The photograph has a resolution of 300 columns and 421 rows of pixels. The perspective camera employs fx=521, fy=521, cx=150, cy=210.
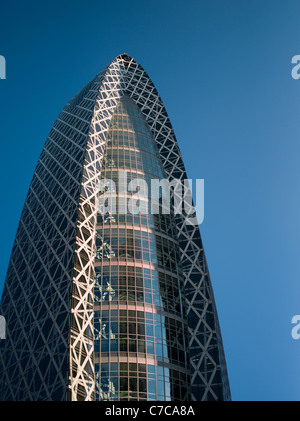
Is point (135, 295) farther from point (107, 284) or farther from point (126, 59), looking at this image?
point (126, 59)

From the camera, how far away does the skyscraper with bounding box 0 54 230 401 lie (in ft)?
204

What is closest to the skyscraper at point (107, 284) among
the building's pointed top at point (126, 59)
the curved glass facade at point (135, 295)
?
the curved glass facade at point (135, 295)

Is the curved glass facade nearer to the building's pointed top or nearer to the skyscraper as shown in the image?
the skyscraper

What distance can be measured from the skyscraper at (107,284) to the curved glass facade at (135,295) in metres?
0.15

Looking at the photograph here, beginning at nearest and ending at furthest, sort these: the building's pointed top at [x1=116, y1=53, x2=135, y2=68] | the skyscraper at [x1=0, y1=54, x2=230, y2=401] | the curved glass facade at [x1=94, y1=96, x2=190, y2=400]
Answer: the skyscraper at [x1=0, y1=54, x2=230, y2=401] → the curved glass facade at [x1=94, y1=96, x2=190, y2=400] → the building's pointed top at [x1=116, y1=53, x2=135, y2=68]

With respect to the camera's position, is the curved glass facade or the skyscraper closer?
the skyscraper

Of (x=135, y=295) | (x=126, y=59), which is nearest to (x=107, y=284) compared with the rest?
(x=135, y=295)

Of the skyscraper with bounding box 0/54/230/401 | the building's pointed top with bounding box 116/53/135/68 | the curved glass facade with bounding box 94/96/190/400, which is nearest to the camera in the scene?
the skyscraper with bounding box 0/54/230/401

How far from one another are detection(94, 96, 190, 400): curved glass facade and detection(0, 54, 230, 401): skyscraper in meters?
0.15

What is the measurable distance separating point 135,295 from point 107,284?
165 inches

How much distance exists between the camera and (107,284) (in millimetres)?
71875

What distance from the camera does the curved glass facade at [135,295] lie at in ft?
211

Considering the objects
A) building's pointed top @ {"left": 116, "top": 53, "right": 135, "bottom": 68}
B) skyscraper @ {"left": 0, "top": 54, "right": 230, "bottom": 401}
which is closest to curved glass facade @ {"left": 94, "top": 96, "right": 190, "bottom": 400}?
skyscraper @ {"left": 0, "top": 54, "right": 230, "bottom": 401}
